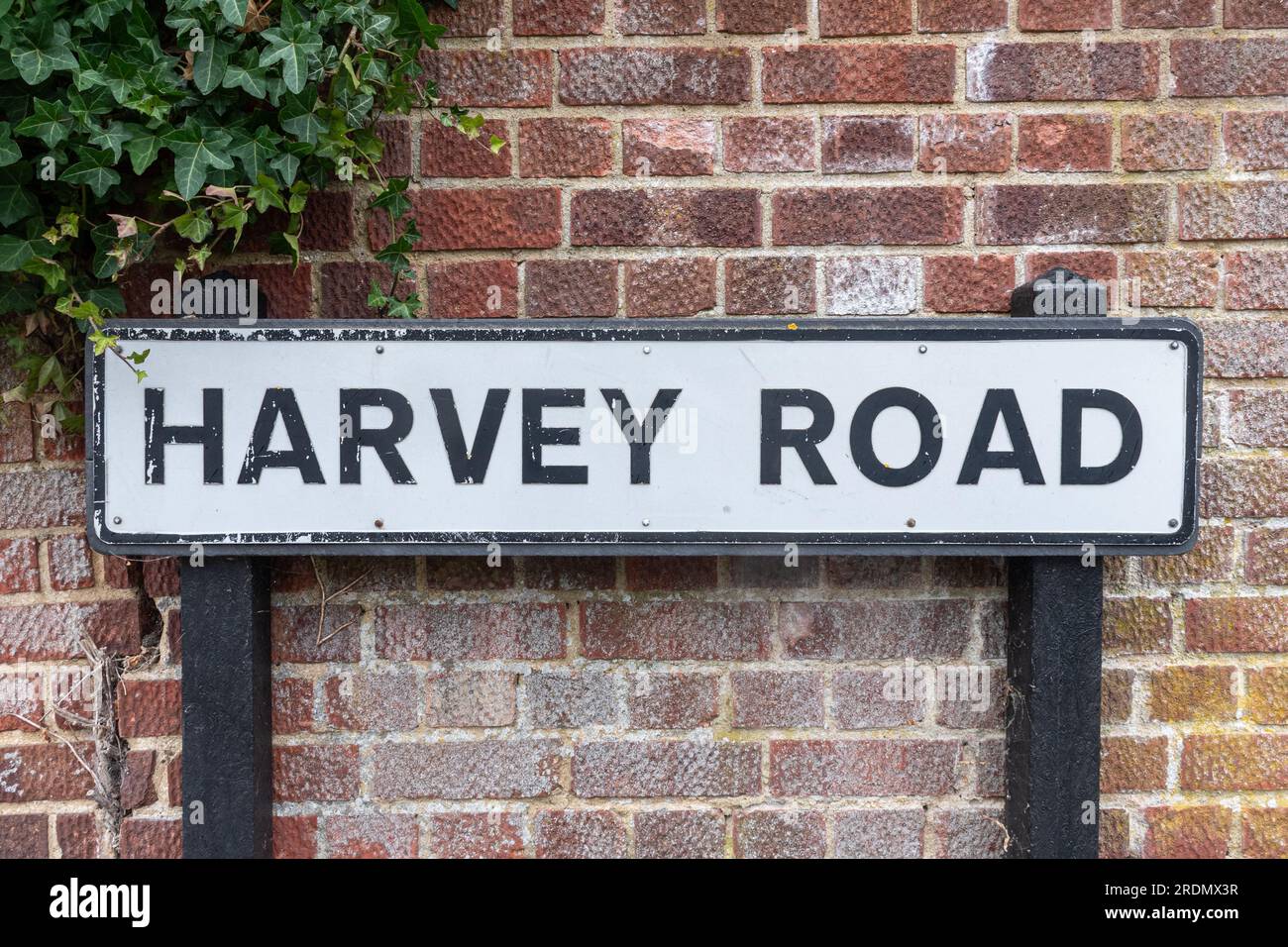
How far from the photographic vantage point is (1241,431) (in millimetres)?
1234

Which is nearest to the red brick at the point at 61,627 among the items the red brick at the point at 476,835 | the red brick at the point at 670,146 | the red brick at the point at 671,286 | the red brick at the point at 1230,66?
the red brick at the point at 476,835

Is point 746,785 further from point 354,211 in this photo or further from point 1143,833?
point 354,211

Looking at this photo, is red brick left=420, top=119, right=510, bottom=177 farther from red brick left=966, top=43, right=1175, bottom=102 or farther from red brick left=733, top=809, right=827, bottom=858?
red brick left=733, top=809, right=827, bottom=858

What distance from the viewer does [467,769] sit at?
1.28 m

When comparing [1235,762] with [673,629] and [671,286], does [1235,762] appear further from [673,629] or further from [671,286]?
[671,286]

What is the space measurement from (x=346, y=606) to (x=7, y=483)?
0.50 m

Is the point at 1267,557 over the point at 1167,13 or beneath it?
beneath

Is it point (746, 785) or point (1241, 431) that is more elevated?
point (1241, 431)

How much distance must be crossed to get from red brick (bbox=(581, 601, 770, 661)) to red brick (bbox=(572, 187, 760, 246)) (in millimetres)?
505

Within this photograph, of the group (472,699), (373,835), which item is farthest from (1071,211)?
(373,835)

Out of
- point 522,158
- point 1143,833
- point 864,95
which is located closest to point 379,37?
point 522,158

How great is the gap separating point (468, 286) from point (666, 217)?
11.3 inches

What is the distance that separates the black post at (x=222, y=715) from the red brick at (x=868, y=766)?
0.71m

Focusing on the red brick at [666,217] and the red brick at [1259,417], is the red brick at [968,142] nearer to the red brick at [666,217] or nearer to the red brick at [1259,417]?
the red brick at [666,217]
